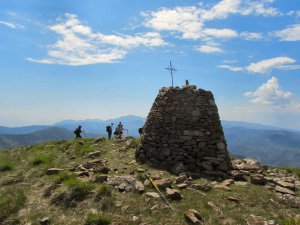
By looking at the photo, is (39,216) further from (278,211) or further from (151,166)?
(278,211)

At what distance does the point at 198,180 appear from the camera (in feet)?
53.3

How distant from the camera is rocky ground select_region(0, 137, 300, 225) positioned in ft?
39.1

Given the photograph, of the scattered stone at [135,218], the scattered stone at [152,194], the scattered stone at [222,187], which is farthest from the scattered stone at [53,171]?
the scattered stone at [222,187]

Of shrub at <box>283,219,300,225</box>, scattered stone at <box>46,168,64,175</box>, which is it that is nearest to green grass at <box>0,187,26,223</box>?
scattered stone at <box>46,168,64,175</box>

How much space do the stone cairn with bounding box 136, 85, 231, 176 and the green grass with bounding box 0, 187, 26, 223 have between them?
7.43 m

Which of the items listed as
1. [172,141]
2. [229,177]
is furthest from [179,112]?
[229,177]

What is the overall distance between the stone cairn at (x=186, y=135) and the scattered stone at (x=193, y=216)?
228 inches

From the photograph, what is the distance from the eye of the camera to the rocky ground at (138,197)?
11.9 m

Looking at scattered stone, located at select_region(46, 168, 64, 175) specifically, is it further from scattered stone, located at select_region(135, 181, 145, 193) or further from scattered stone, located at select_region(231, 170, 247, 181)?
scattered stone, located at select_region(231, 170, 247, 181)

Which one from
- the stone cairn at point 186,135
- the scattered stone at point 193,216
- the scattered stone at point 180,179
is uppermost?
the stone cairn at point 186,135

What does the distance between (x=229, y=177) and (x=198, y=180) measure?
2.09m

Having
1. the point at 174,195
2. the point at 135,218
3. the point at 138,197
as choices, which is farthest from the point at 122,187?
the point at 135,218

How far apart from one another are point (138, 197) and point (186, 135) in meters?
6.50

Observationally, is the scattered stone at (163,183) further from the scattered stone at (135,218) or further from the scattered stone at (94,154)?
the scattered stone at (94,154)
